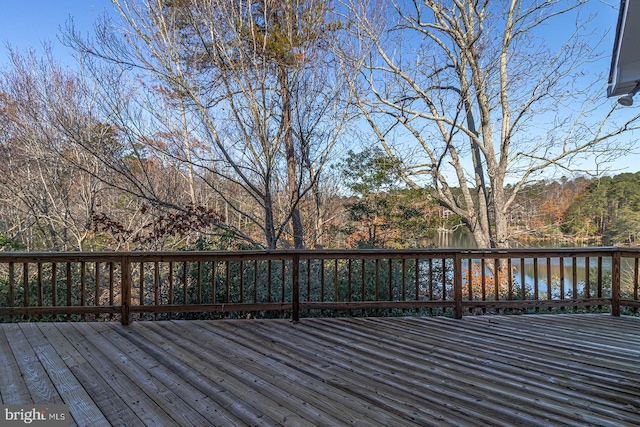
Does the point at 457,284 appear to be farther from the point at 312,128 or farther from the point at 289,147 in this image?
the point at 289,147

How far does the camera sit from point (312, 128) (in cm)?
484

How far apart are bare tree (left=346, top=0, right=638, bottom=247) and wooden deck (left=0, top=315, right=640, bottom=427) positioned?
16.9ft

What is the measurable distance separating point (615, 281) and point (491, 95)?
17.9ft

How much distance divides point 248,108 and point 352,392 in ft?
13.8

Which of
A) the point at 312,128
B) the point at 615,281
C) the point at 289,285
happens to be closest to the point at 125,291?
the point at 289,285

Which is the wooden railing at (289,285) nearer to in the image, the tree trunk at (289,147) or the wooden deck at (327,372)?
the wooden deck at (327,372)

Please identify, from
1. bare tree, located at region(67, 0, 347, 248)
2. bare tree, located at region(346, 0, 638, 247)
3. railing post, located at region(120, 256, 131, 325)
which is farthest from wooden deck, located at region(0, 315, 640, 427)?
bare tree, located at region(346, 0, 638, 247)

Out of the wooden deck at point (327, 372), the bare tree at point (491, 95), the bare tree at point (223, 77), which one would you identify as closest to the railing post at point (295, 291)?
the wooden deck at point (327, 372)

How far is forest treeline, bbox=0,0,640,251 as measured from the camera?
4.78m

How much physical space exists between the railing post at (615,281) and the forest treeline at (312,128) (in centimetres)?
371

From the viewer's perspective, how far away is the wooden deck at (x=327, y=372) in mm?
1829

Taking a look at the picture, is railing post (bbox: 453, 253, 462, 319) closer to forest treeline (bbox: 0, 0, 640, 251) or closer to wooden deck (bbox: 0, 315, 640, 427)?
wooden deck (bbox: 0, 315, 640, 427)

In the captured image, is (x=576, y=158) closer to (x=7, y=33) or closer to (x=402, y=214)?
(x=402, y=214)

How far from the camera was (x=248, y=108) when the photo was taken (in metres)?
4.87
